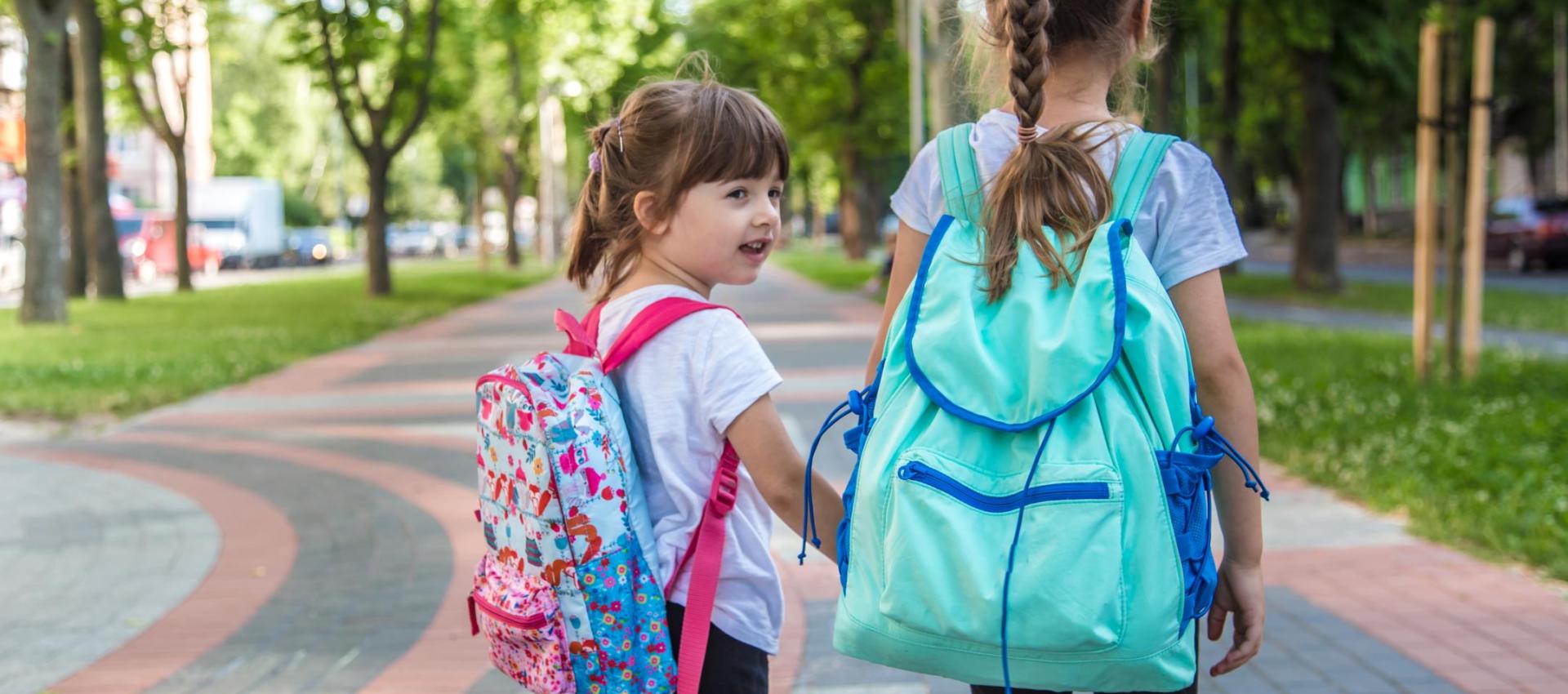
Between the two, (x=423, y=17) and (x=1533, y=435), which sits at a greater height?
(x=423, y=17)

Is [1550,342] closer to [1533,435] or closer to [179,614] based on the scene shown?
[1533,435]

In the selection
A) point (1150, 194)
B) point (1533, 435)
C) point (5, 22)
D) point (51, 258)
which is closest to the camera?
point (1150, 194)

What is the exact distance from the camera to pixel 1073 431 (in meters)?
1.71

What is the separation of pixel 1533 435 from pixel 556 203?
4366 cm

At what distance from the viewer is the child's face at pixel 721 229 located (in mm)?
2133

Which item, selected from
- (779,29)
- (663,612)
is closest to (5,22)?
(779,29)

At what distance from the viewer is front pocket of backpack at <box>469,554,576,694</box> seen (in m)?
2.05

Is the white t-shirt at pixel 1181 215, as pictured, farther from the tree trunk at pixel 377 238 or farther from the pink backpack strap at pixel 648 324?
the tree trunk at pixel 377 238

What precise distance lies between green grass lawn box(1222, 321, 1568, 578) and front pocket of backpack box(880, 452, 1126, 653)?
4.23 metres

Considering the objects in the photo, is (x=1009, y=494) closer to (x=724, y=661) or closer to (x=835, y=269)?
(x=724, y=661)

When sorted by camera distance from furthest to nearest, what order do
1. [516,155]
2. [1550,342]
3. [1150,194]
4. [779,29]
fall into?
[516,155] → [779,29] → [1550,342] → [1150,194]

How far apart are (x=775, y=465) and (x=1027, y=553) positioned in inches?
18.0

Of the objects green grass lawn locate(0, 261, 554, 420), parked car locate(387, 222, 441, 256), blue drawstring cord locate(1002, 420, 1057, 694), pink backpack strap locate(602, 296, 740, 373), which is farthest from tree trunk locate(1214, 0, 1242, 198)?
parked car locate(387, 222, 441, 256)

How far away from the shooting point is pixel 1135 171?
1.90 m
